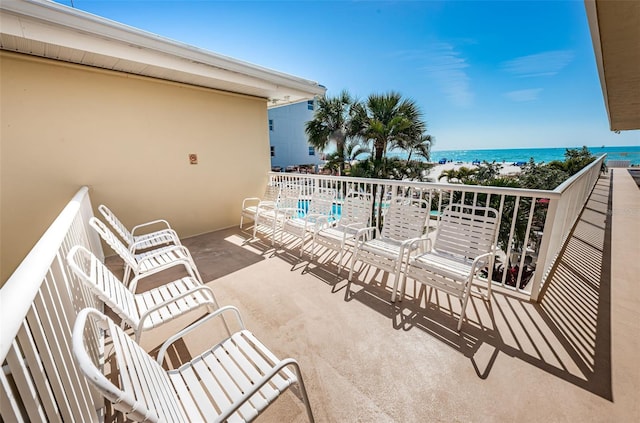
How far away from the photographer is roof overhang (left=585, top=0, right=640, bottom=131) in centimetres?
271

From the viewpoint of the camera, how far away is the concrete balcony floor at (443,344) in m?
1.59

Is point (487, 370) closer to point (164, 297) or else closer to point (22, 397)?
point (22, 397)

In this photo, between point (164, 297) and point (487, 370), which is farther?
point (164, 297)

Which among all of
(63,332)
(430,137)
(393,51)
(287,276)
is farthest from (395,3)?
(63,332)

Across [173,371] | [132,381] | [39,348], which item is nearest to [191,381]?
[173,371]

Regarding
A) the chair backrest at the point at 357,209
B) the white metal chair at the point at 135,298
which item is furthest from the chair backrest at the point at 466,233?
the white metal chair at the point at 135,298

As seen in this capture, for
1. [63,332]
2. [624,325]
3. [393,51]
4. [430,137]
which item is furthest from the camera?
[393,51]

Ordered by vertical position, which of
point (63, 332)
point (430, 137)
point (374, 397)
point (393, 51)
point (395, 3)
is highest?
point (393, 51)

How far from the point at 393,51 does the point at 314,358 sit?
13.4 metres

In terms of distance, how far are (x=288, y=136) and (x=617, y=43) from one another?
16.3 metres

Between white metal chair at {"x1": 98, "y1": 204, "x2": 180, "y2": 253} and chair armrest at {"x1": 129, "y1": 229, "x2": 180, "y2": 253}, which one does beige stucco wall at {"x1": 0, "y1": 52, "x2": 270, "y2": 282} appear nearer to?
white metal chair at {"x1": 98, "y1": 204, "x2": 180, "y2": 253}

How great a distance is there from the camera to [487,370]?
1840 mm

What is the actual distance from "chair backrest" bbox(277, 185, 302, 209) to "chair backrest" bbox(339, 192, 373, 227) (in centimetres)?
121

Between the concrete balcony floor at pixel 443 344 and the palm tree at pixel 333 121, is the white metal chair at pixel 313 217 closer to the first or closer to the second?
the concrete balcony floor at pixel 443 344
